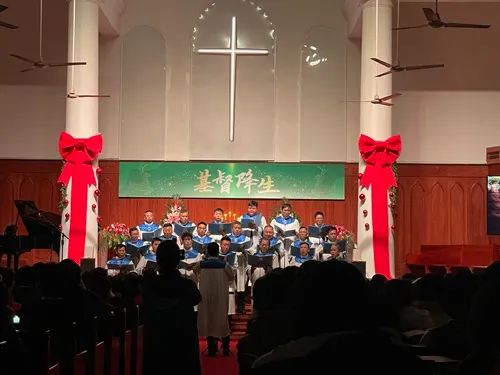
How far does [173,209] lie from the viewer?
1628 centimetres

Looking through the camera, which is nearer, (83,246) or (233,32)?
(83,246)

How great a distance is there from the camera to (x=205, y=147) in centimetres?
1792

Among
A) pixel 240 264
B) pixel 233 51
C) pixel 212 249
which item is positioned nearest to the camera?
pixel 212 249

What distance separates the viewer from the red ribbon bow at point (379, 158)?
1487 cm

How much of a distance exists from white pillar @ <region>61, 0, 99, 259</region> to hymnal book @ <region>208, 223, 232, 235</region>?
7.77ft

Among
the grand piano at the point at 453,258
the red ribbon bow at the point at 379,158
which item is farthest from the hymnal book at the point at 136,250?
the grand piano at the point at 453,258

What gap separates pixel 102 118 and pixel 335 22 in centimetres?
577

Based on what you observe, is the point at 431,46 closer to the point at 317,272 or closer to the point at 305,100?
the point at 305,100

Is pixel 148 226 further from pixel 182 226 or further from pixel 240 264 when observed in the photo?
pixel 240 264

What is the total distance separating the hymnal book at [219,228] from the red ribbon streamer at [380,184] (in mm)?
2737

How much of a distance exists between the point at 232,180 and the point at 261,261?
441 centimetres

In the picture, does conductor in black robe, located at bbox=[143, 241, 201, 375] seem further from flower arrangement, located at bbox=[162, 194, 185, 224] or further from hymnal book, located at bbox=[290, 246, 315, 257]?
flower arrangement, located at bbox=[162, 194, 185, 224]

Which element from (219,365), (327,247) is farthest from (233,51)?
(219,365)

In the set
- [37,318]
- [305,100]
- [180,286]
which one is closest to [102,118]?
[305,100]
